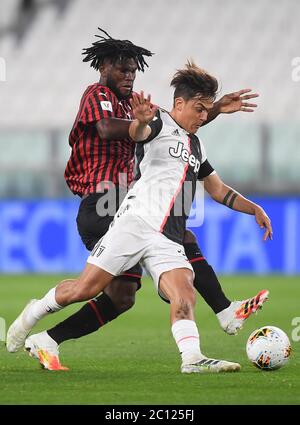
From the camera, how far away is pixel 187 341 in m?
6.12

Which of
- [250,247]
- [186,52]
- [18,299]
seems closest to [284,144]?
[250,247]

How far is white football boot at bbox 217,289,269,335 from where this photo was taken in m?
6.92

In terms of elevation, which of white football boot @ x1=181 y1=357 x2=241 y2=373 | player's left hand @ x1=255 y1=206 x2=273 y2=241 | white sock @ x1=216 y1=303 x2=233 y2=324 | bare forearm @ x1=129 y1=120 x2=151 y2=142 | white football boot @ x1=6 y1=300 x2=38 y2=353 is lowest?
white football boot @ x1=181 y1=357 x2=241 y2=373

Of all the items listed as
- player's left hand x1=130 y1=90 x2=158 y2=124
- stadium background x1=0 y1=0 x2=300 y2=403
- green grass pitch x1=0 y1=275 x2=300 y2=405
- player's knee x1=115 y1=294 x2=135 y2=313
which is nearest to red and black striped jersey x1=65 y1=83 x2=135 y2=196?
player's knee x1=115 y1=294 x2=135 y2=313

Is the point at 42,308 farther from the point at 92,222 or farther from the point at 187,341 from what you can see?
the point at 187,341

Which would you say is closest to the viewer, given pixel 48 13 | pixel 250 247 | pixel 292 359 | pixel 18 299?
pixel 292 359

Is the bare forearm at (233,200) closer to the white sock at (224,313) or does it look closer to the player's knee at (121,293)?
the white sock at (224,313)

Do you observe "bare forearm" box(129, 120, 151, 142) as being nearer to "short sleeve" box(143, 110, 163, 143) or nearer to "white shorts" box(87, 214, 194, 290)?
"short sleeve" box(143, 110, 163, 143)

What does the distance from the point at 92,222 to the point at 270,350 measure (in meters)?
1.51

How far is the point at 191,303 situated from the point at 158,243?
44cm

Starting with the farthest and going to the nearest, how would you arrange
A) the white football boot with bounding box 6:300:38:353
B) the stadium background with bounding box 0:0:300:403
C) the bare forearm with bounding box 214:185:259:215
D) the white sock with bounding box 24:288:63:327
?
1. the stadium background with bounding box 0:0:300:403
2. the bare forearm with bounding box 214:185:259:215
3. the white football boot with bounding box 6:300:38:353
4. the white sock with bounding box 24:288:63:327

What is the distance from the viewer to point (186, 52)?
70.1ft

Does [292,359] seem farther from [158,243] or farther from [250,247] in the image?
[250,247]

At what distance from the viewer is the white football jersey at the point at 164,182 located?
255 inches
